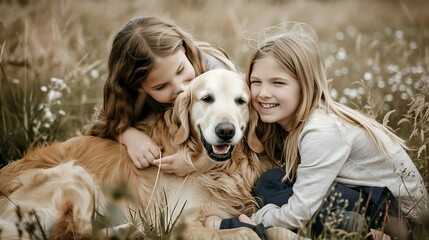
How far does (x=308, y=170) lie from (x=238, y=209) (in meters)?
0.62

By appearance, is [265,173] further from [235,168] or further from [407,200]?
[407,200]

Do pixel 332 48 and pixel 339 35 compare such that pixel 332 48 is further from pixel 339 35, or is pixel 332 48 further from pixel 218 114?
pixel 218 114

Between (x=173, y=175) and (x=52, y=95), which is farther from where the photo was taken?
(x=52, y=95)

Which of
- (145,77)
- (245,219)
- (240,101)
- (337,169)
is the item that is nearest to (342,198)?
(337,169)

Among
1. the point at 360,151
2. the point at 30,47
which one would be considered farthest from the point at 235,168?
the point at 30,47

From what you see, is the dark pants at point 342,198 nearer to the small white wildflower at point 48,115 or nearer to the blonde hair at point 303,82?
the blonde hair at point 303,82

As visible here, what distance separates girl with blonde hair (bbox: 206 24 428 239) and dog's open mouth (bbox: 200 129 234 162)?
11.0 inches

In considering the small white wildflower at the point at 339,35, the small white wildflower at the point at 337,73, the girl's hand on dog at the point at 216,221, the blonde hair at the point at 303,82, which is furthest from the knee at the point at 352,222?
the small white wildflower at the point at 339,35

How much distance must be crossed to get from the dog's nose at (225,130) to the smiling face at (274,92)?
270 millimetres

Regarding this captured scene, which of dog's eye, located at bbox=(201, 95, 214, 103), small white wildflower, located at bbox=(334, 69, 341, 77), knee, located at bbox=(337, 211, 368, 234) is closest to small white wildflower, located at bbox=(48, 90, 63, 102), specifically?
dog's eye, located at bbox=(201, 95, 214, 103)

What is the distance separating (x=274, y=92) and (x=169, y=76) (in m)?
0.75

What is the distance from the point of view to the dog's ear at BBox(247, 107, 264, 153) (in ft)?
10.2

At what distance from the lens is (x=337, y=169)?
2766mm

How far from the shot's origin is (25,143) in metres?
4.10
